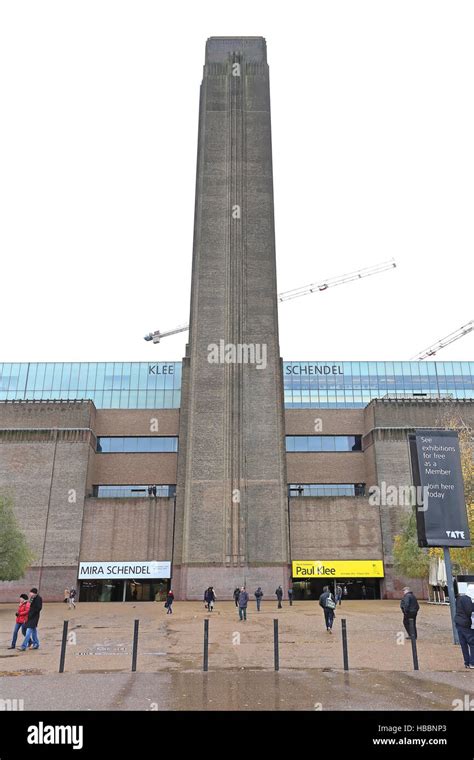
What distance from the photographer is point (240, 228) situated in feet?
181

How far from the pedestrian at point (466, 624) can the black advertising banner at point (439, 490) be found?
4307mm

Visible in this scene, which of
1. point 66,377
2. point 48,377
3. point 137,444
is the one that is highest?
point 48,377

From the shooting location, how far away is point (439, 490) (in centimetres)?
1711

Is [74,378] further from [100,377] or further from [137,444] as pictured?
[137,444]

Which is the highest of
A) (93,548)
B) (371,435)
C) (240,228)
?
(240,228)

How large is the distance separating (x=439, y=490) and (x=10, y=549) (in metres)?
31.0

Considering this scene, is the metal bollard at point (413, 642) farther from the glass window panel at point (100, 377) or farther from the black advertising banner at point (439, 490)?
the glass window panel at point (100, 377)

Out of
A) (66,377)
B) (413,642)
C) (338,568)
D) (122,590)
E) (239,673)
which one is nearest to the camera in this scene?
(239,673)

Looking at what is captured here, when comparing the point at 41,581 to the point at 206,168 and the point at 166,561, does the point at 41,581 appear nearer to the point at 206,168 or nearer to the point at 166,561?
the point at 166,561
